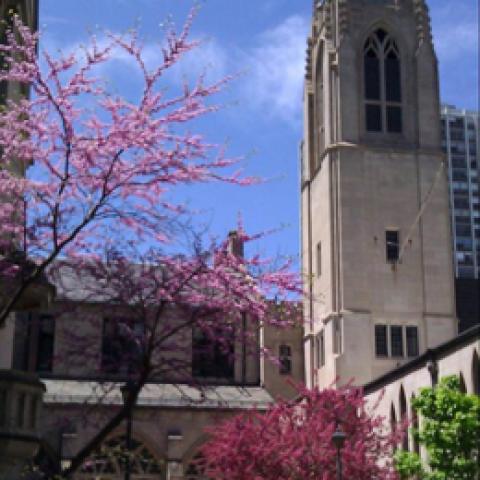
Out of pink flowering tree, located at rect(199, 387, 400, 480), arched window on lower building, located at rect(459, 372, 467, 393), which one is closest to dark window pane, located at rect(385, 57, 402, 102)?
pink flowering tree, located at rect(199, 387, 400, 480)

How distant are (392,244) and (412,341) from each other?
5622 mm

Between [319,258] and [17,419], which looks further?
[319,258]

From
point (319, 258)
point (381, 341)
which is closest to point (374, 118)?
point (319, 258)

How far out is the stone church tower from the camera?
50.9 meters

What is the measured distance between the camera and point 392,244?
5281 centimetres

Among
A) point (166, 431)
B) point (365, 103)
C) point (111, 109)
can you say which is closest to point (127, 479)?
point (111, 109)

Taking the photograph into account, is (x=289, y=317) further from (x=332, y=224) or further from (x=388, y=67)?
(x=388, y=67)

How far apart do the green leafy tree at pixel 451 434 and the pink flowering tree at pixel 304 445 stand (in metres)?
2.89

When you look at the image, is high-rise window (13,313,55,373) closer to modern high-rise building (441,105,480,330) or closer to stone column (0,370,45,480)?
stone column (0,370,45,480)

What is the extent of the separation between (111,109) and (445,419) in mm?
19438

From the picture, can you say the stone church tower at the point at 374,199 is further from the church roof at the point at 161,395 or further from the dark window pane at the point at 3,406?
the dark window pane at the point at 3,406

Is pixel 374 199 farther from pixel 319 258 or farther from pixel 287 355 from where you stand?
pixel 287 355

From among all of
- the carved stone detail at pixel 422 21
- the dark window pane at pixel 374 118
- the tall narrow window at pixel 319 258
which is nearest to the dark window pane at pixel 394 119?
the dark window pane at pixel 374 118

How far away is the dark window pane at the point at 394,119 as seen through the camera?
55.7 meters
